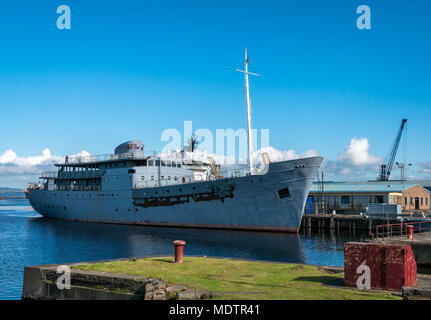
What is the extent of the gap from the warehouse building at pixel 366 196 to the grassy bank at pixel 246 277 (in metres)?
39.8

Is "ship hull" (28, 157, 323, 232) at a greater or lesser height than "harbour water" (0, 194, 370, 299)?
greater

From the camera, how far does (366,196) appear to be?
182 ft

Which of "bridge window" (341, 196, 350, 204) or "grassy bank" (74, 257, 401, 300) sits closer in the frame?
"grassy bank" (74, 257, 401, 300)

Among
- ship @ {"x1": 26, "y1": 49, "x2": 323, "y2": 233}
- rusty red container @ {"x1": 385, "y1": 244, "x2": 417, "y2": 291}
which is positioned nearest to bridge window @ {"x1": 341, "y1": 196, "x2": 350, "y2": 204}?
ship @ {"x1": 26, "y1": 49, "x2": 323, "y2": 233}

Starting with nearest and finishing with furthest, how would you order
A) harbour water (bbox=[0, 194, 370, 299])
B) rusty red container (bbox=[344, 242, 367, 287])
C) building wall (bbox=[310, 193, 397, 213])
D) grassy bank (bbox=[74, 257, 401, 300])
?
grassy bank (bbox=[74, 257, 401, 300])
rusty red container (bbox=[344, 242, 367, 287])
harbour water (bbox=[0, 194, 370, 299])
building wall (bbox=[310, 193, 397, 213])

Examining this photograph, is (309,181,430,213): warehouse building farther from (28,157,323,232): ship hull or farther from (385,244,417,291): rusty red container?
(385,244,417,291): rusty red container

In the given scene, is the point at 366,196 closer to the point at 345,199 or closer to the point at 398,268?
the point at 345,199

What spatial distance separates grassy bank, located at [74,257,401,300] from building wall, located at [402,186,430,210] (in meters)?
46.4

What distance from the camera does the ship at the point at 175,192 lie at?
39.6 meters

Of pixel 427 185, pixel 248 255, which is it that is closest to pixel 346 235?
pixel 248 255

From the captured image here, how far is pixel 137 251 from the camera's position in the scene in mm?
30969

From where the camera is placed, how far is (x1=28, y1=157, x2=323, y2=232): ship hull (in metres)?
39.1
